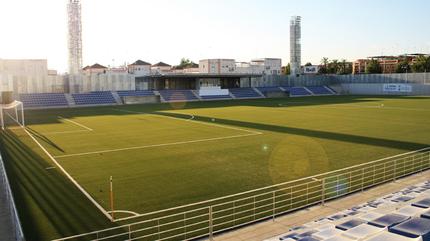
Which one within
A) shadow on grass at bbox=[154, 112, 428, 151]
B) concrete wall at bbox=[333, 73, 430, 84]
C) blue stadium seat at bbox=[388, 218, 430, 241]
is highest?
concrete wall at bbox=[333, 73, 430, 84]

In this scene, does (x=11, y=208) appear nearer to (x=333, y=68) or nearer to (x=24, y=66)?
(x=24, y=66)

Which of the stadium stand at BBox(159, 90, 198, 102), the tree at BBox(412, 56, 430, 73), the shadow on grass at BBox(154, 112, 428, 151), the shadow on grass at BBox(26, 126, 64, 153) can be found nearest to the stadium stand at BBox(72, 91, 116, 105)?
the stadium stand at BBox(159, 90, 198, 102)

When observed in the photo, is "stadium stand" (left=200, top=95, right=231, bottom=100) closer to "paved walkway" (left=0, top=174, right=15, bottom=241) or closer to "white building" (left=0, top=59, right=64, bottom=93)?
"white building" (left=0, top=59, right=64, bottom=93)

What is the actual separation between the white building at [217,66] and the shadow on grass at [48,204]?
105 meters

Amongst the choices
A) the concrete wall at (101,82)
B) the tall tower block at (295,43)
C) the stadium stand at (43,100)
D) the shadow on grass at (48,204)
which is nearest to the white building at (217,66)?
the tall tower block at (295,43)

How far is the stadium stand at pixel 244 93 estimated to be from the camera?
86688 mm

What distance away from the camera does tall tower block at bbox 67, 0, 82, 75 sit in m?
111

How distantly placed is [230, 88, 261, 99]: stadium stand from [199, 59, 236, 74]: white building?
35438 millimetres

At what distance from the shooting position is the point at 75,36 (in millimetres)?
114750

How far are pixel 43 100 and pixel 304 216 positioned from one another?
6381 cm

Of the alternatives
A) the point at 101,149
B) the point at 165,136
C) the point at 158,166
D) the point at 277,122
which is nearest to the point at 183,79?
the point at 277,122

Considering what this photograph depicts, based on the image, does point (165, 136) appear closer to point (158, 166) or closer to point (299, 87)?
point (158, 166)

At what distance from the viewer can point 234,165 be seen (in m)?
21.9

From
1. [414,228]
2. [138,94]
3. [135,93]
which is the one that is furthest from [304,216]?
[135,93]
